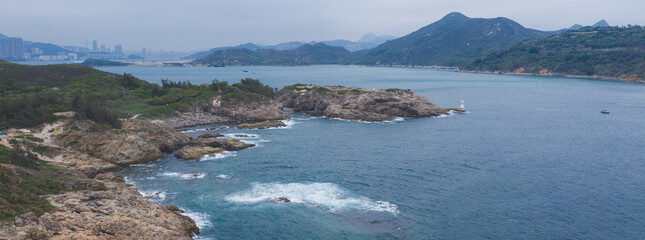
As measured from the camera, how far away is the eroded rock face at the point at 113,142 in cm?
4259

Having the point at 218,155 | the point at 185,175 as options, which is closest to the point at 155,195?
the point at 185,175

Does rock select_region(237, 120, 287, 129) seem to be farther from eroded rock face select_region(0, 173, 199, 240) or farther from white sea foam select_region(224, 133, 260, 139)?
eroded rock face select_region(0, 173, 199, 240)

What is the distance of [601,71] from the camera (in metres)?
175

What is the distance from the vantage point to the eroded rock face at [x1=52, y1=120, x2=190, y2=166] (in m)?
42.6

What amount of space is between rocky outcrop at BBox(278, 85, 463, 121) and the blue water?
42.9ft

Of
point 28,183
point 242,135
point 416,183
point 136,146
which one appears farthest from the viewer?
point 242,135

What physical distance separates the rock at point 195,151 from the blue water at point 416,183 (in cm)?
127

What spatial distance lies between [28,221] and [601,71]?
210m

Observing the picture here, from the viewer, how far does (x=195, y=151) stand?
4609 centimetres

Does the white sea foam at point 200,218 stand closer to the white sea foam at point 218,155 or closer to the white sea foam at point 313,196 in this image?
the white sea foam at point 313,196

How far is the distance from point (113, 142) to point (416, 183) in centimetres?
3307

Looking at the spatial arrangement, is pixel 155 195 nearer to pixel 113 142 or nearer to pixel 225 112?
pixel 113 142

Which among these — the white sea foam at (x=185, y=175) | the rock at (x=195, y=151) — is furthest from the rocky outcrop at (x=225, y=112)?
the white sea foam at (x=185, y=175)

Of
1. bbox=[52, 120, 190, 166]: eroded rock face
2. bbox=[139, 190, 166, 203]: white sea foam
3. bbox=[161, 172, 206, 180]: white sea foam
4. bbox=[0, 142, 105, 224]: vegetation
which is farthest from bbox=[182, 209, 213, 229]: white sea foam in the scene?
bbox=[52, 120, 190, 166]: eroded rock face
